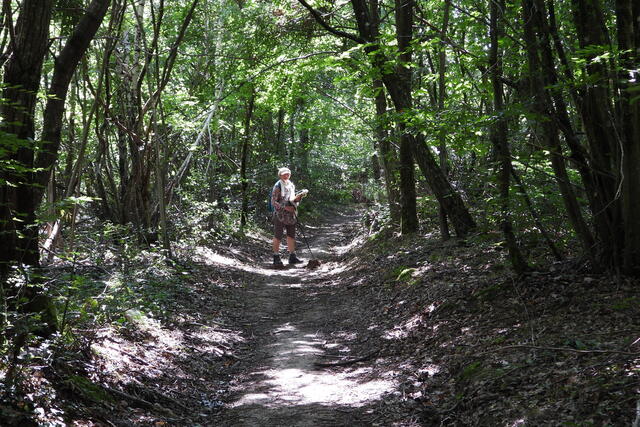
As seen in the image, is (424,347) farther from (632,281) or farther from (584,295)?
(632,281)

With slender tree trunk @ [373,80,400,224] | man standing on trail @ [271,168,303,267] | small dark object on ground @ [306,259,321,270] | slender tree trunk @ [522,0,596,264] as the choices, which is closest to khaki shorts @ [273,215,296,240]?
man standing on trail @ [271,168,303,267]

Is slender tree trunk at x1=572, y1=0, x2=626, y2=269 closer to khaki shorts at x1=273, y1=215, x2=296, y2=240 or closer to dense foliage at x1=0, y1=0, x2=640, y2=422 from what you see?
dense foliage at x1=0, y1=0, x2=640, y2=422

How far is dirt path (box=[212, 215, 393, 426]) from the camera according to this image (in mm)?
4750

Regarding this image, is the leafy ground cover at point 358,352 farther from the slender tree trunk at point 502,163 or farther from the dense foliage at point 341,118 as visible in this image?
the dense foliage at point 341,118

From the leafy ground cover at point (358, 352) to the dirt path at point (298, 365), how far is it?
2cm

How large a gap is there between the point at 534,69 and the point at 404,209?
254 inches

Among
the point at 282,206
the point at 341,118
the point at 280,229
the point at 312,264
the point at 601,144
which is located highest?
the point at 341,118

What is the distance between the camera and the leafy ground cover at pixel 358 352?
3785mm

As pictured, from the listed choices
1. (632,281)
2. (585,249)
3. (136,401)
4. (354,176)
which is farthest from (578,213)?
(354,176)

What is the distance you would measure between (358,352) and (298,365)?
2.77 feet

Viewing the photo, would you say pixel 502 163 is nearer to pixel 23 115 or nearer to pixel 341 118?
pixel 23 115

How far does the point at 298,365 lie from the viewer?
599 cm

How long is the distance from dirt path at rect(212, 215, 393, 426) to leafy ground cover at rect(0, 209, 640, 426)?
2 cm

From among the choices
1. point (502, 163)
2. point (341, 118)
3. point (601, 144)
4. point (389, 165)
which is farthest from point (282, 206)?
point (601, 144)
